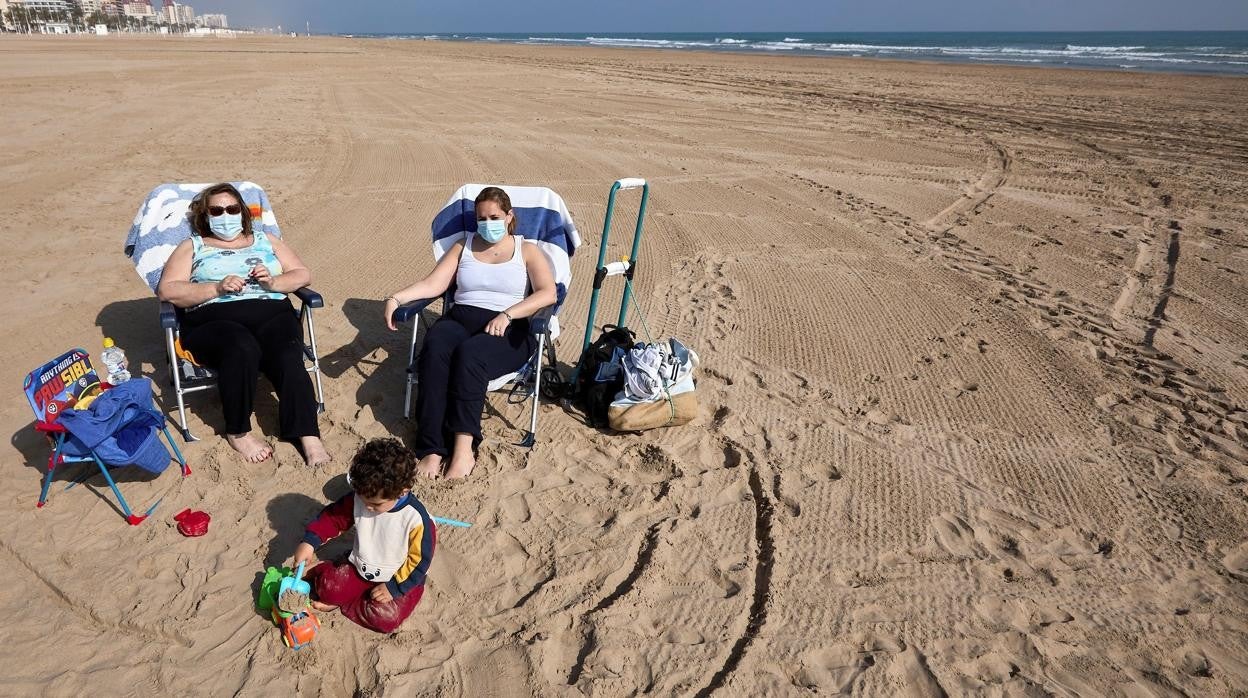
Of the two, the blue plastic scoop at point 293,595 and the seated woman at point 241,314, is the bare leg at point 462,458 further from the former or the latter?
the blue plastic scoop at point 293,595

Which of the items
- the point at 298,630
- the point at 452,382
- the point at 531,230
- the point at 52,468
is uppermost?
the point at 531,230

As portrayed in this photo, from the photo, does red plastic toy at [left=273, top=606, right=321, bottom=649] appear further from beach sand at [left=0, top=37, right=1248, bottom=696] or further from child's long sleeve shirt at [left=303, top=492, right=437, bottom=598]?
child's long sleeve shirt at [left=303, top=492, right=437, bottom=598]

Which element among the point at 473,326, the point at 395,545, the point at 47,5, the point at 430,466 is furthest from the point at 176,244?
the point at 47,5

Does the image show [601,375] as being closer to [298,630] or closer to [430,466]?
[430,466]

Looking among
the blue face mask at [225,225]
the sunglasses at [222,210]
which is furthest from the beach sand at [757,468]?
the sunglasses at [222,210]

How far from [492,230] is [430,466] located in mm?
1288

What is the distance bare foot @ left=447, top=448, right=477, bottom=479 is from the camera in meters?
3.56

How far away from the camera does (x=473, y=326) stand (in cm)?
399

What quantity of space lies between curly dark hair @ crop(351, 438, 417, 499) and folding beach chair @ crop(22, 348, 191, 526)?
55.2 inches

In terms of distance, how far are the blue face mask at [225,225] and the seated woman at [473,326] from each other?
926 millimetres

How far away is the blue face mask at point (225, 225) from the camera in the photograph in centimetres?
393

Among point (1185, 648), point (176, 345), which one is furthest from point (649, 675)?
point (176, 345)

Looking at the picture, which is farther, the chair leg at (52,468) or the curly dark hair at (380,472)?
the chair leg at (52,468)

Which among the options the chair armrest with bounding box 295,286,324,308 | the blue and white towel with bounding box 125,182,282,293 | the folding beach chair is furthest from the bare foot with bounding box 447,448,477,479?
the blue and white towel with bounding box 125,182,282,293
